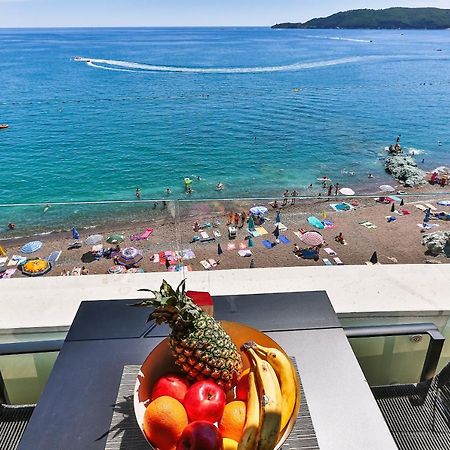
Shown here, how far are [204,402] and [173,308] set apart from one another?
32 cm

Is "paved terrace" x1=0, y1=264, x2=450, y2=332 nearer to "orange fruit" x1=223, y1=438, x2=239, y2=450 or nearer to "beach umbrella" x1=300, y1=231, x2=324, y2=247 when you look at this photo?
"orange fruit" x1=223, y1=438, x2=239, y2=450

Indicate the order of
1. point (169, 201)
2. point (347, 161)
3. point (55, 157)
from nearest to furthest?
1. point (169, 201)
2. point (347, 161)
3. point (55, 157)

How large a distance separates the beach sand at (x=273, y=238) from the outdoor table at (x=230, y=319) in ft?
3.90

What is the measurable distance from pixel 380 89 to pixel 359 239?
6024 cm

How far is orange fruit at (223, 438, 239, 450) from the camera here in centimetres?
123

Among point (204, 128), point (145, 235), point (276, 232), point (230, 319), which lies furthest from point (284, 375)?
point (204, 128)

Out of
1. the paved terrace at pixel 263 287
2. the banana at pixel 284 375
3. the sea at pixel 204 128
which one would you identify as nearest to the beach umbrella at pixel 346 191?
the sea at pixel 204 128

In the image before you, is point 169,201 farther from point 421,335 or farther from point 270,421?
point 270,421

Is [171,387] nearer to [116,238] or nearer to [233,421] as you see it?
[233,421]

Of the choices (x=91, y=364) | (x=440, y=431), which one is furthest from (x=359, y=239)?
(x=91, y=364)

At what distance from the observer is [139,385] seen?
1.44m

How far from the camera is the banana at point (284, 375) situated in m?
1.33

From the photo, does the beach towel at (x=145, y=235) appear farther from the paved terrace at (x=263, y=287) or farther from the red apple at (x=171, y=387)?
the red apple at (x=171, y=387)

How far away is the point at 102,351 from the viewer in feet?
5.91
